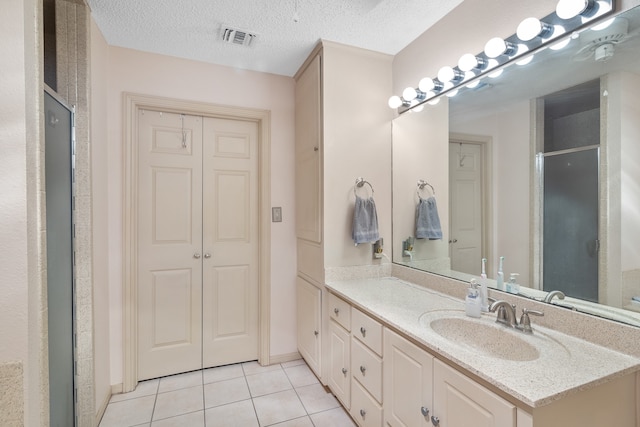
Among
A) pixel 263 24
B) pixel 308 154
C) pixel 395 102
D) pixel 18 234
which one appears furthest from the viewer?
pixel 308 154

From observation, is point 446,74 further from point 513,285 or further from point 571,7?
point 513,285

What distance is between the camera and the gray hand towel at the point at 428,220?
203 centimetres

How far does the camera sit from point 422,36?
2051 mm

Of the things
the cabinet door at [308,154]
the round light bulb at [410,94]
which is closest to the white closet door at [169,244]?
the cabinet door at [308,154]

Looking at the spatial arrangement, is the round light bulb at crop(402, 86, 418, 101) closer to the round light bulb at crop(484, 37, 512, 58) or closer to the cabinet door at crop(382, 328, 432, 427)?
the round light bulb at crop(484, 37, 512, 58)

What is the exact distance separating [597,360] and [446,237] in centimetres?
99

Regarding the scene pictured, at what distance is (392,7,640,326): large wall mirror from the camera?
1.13 m

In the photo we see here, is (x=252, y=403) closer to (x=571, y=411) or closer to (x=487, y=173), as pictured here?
(x=571, y=411)

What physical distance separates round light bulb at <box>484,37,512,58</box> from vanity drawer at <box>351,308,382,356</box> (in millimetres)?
1447

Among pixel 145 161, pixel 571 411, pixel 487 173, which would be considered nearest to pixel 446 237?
pixel 487 173

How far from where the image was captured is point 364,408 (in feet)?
5.54

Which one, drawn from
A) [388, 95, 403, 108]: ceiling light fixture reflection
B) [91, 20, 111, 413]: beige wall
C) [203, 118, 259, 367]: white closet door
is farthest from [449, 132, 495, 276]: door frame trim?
[91, 20, 111, 413]: beige wall

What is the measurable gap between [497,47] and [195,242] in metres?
2.32

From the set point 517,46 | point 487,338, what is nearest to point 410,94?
point 517,46
